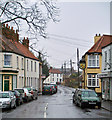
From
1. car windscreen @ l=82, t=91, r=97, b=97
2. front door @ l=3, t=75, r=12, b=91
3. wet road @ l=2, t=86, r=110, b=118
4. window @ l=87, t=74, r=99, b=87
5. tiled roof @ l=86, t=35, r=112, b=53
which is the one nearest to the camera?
wet road @ l=2, t=86, r=110, b=118

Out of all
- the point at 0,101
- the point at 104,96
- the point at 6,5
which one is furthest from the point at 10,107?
the point at 104,96

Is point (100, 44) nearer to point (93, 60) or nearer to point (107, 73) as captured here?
point (93, 60)

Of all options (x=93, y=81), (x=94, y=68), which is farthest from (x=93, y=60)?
(x=93, y=81)

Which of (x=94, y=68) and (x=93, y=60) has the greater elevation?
(x=93, y=60)

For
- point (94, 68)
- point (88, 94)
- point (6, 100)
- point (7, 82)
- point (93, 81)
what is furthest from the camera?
point (94, 68)

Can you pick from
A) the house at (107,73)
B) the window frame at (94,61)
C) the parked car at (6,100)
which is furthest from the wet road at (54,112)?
the window frame at (94,61)

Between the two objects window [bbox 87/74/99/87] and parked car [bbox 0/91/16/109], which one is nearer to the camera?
parked car [bbox 0/91/16/109]

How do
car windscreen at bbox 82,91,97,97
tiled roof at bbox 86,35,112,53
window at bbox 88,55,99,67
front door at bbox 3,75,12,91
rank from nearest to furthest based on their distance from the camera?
car windscreen at bbox 82,91,97,97, front door at bbox 3,75,12,91, tiled roof at bbox 86,35,112,53, window at bbox 88,55,99,67

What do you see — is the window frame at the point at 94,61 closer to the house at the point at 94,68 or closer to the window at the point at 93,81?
the house at the point at 94,68

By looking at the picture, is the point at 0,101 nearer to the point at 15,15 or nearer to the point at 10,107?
the point at 10,107

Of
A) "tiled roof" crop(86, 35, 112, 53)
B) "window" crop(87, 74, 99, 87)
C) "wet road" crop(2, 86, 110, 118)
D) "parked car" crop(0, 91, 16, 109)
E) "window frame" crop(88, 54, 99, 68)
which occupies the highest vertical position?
"tiled roof" crop(86, 35, 112, 53)

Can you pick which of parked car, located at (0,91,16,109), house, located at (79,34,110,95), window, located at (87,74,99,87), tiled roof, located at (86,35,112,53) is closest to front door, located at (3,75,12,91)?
house, located at (79,34,110,95)

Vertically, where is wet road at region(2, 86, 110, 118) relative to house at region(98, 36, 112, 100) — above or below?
below

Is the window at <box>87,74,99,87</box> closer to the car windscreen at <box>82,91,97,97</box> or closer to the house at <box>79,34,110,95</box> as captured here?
the house at <box>79,34,110,95</box>
